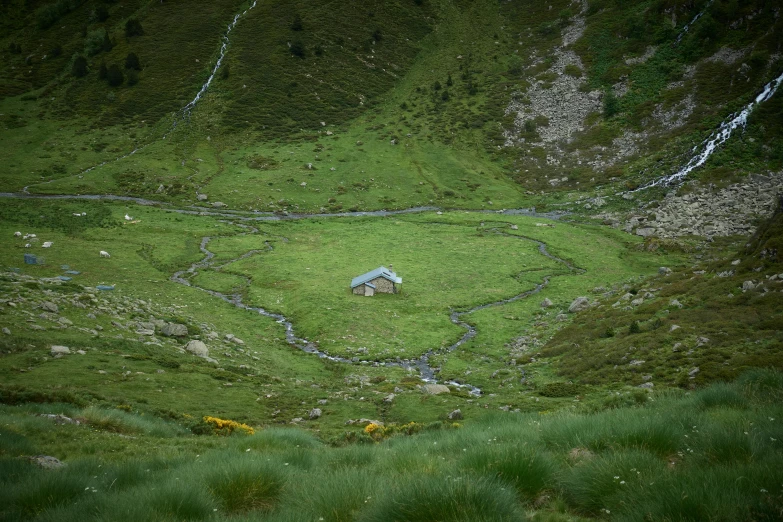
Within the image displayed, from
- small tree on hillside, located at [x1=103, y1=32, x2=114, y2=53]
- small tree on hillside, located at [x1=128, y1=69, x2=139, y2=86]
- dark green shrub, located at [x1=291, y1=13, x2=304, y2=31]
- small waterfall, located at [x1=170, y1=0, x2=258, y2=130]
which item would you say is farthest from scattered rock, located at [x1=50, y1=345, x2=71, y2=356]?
dark green shrub, located at [x1=291, y1=13, x2=304, y2=31]

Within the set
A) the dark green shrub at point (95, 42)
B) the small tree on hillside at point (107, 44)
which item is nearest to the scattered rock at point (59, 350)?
the small tree on hillside at point (107, 44)

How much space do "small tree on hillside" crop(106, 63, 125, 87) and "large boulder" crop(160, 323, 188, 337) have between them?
11442 cm

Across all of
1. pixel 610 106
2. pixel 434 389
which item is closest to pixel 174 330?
pixel 434 389

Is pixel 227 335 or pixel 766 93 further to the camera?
pixel 766 93

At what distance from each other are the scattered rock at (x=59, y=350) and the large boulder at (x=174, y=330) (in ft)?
29.1

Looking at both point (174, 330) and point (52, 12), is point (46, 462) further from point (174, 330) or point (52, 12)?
point (52, 12)

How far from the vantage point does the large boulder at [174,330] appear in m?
37.3

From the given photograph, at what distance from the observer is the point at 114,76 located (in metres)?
128

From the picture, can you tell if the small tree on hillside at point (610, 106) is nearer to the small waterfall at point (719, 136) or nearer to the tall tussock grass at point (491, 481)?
the small waterfall at point (719, 136)

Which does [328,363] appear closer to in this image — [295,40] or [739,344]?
[739,344]

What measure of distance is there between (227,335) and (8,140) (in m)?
98.4

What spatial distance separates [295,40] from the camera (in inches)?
5763

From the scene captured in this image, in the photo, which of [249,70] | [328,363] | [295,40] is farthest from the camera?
[295,40]

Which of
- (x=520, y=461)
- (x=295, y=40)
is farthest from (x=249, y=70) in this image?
(x=520, y=461)
